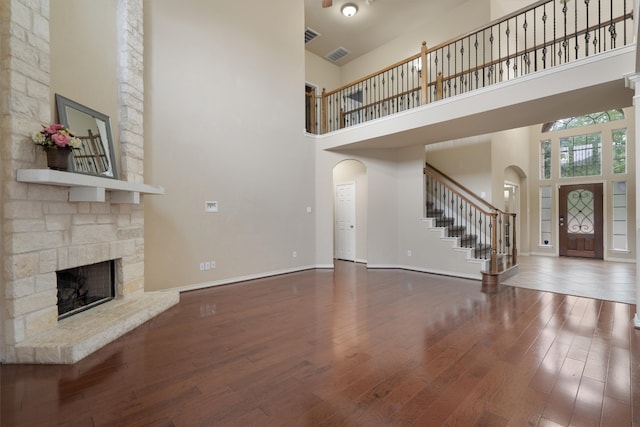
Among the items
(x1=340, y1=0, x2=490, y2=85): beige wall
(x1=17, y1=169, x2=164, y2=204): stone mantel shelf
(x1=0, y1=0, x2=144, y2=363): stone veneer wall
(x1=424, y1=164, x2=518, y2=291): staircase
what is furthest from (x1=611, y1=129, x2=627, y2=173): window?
(x1=0, y1=0, x2=144, y2=363): stone veneer wall

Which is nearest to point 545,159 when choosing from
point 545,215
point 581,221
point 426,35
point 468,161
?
point 545,215

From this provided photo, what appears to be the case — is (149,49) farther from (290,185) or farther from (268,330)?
(268,330)

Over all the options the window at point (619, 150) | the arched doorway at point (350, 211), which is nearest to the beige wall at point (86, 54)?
the arched doorway at point (350, 211)

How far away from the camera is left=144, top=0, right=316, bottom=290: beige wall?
441cm

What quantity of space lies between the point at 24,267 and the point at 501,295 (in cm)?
551

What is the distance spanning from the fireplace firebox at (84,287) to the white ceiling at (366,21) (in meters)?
6.69

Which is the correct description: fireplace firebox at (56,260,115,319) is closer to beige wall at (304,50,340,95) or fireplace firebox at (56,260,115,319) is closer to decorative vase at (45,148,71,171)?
decorative vase at (45,148,71,171)

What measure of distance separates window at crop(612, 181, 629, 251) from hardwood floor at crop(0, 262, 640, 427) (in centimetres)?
509

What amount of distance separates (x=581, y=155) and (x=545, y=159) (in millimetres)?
800

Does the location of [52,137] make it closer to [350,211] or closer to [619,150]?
[350,211]

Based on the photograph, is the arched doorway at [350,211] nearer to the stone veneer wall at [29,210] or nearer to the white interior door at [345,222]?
the white interior door at [345,222]

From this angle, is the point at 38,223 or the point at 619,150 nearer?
the point at 38,223

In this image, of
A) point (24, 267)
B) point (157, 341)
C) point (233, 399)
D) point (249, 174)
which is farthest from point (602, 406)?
point (249, 174)

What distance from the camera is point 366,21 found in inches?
289
